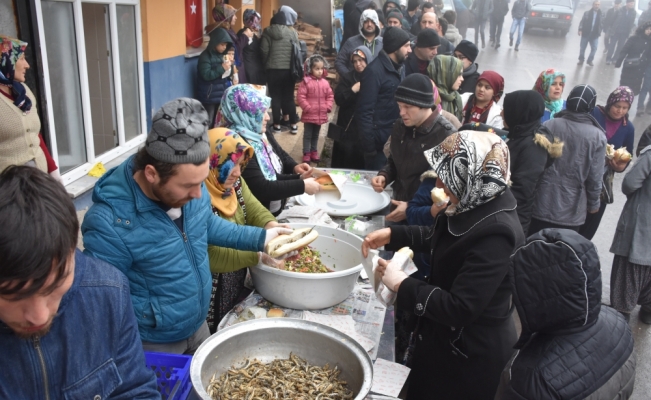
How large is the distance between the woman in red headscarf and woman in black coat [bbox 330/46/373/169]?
1340 millimetres

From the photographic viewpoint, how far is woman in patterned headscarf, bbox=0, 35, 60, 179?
10.9 ft

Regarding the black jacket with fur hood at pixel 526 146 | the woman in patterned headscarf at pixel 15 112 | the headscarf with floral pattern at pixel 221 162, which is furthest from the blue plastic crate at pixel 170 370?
the black jacket with fur hood at pixel 526 146

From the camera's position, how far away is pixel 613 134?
204 inches

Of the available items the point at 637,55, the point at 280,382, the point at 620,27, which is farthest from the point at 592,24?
the point at 280,382

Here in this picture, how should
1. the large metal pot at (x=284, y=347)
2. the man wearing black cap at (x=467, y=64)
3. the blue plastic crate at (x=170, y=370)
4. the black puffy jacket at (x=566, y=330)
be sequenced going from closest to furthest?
the black puffy jacket at (x=566, y=330) < the blue plastic crate at (x=170, y=370) < the large metal pot at (x=284, y=347) < the man wearing black cap at (x=467, y=64)

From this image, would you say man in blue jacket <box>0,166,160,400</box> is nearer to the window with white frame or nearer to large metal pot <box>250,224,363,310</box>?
large metal pot <box>250,224,363,310</box>

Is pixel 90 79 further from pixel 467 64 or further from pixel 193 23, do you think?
pixel 467 64

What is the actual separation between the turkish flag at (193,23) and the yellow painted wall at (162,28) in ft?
3.52

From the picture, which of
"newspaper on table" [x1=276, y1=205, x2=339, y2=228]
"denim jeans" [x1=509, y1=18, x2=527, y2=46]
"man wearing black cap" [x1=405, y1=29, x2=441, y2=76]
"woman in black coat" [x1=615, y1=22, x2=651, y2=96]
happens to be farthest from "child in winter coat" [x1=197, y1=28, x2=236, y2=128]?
"denim jeans" [x1=509, y1=18, x2=527, y2=46]

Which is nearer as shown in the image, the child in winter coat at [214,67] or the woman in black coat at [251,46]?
the child in winter coat at [214,67]

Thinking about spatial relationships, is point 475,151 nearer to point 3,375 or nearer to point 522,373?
point 522,373

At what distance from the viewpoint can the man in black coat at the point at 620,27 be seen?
54.0 ft

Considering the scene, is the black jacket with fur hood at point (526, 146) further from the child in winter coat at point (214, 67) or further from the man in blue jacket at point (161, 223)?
the child in winter coat at point (214, 67)

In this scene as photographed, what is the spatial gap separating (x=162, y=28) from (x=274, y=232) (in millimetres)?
4830
